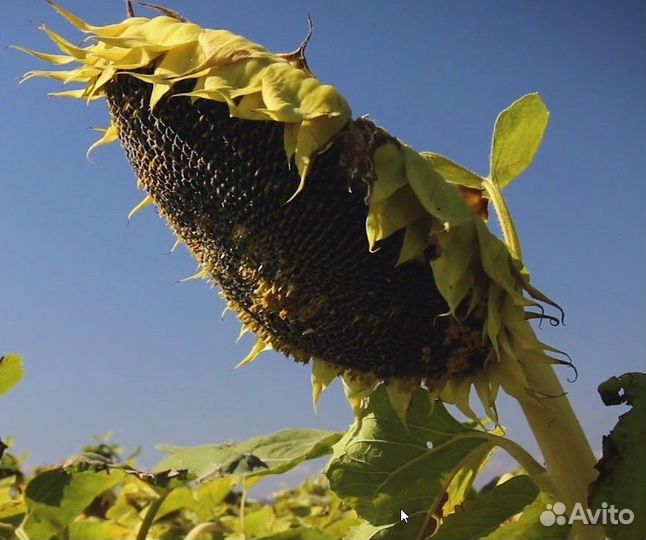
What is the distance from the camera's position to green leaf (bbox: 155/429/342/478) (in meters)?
2.12

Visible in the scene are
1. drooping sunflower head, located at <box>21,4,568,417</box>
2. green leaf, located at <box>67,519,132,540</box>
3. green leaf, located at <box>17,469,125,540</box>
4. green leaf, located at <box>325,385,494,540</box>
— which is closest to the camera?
drooping sunflower head, located at <box>21,4,568,417</box>

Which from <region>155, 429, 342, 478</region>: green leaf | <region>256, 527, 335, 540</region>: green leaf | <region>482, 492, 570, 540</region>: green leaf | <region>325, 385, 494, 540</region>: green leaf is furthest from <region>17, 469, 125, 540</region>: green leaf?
<region>482, 492, 570, 540</region>: green leaf

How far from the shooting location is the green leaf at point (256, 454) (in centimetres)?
212

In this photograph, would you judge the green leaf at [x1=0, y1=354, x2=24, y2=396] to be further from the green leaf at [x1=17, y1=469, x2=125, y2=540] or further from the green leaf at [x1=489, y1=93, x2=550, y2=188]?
the green leaf at [x1=489, y1=93, x2=550, y2=188]

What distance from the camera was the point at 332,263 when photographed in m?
1.63

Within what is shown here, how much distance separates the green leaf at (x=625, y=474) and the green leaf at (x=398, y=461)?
1.14ft

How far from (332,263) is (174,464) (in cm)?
86

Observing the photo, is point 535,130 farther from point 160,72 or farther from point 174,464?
point 174,464

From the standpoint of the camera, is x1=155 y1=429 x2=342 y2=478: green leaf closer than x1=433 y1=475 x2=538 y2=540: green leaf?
No

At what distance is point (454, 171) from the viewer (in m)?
2.05

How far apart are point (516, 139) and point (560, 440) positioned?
0.71m

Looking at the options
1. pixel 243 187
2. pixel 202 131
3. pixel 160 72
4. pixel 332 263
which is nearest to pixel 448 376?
pixel 332 263

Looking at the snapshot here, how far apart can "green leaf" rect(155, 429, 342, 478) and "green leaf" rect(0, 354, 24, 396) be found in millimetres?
442

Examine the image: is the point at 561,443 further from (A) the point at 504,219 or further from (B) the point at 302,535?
(B) the point at 302,535
